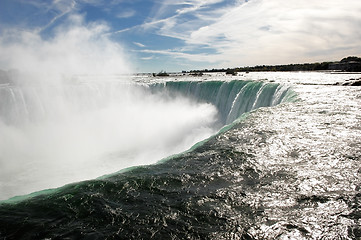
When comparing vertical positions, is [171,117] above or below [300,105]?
below

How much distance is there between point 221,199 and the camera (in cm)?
362

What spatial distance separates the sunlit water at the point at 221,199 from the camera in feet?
9.59

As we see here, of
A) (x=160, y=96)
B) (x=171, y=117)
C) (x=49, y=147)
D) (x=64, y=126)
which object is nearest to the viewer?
(x=49, y=147)

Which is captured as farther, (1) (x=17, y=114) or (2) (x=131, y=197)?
(1) (x=17, y=114)

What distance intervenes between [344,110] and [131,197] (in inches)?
384

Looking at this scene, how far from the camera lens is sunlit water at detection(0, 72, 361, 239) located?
2.92 meters

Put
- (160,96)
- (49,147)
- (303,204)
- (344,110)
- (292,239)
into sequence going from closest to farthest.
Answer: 1. (292,239)
2. (303,204)
3. (344,110)
4. (49,147)
5. (160,96)

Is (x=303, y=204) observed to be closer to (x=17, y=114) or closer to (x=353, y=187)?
(x=353, y=187)

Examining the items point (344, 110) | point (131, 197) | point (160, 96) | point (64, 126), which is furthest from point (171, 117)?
point (131, 197)

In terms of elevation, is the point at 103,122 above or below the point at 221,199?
below

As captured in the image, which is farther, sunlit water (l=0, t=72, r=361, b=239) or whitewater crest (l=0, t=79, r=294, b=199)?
whitewater crest (l=0, t=79, r=294, b=199)

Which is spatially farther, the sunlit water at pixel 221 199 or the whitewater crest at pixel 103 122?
the whitewater crest at pixel 103 122

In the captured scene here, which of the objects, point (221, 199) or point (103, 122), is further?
point (103, 122)

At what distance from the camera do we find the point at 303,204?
347 centimetres
